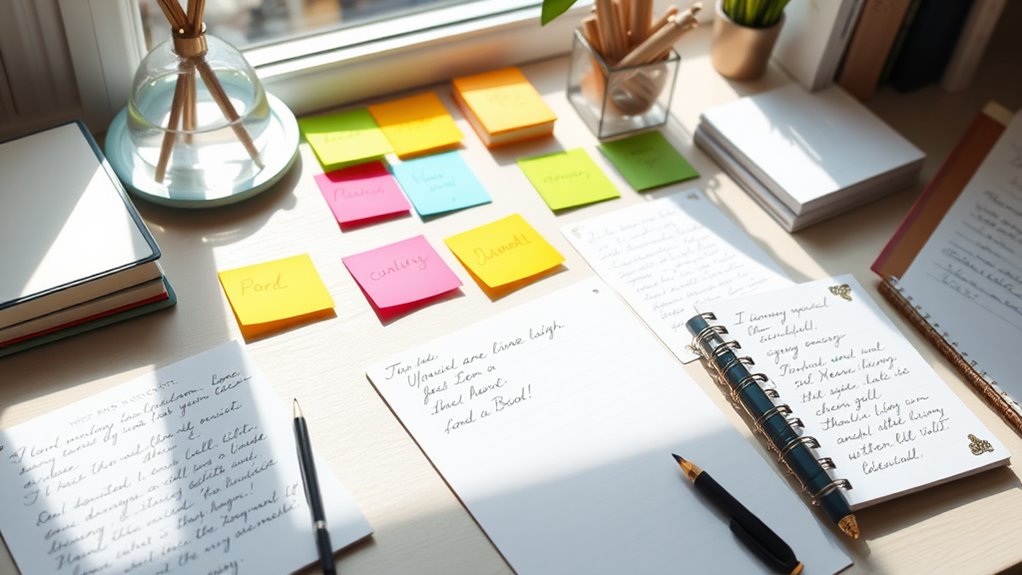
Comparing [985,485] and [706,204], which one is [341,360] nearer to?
[706,204]

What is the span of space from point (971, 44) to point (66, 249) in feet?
3.47

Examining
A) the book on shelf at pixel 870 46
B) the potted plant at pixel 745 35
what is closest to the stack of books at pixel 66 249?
the potted plant at pixel 745 35

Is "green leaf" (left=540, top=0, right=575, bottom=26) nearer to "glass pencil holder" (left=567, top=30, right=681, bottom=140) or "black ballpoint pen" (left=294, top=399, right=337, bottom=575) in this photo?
"glass pencil holder" (left=567, top=30, right=681, bottom=140)

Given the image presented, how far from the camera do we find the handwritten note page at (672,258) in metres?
0.95

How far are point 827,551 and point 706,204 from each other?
418 mm

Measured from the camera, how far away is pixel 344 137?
1.07 metres

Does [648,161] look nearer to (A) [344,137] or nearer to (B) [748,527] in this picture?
(A) [344,137]

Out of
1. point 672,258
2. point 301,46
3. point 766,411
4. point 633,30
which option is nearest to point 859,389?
point 766,411

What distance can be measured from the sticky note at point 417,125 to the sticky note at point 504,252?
0.13 meters

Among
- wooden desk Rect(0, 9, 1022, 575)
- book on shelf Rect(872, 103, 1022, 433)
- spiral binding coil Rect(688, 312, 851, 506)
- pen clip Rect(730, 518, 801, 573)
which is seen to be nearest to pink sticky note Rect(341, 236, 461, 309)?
wooden desk Rect(0, 9, 1022, 575)

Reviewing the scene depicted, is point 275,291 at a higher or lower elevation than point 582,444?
higher

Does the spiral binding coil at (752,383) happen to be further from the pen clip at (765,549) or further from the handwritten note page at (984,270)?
the handwritten note page at (984,270)

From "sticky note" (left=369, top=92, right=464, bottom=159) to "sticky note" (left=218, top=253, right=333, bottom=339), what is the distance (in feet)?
0.66

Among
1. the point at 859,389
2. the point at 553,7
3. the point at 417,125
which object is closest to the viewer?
the point at 859,389
